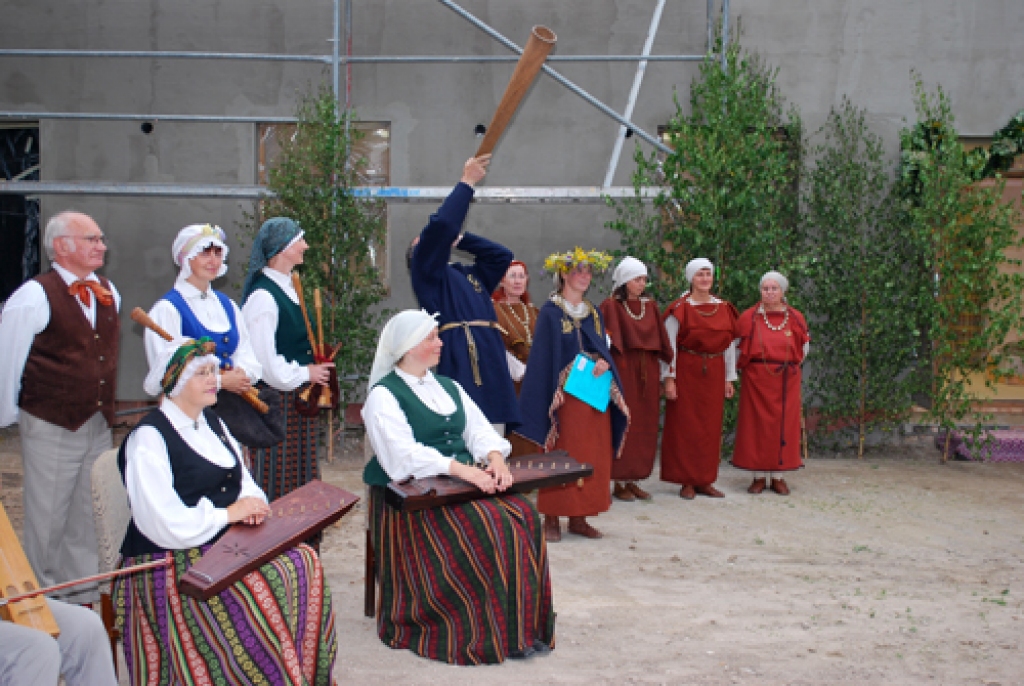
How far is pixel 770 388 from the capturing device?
7359 mm

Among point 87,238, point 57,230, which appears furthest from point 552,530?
point 57,230

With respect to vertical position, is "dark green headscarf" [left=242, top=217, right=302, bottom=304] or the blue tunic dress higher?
"dark green headscarf" [left=242, top=217, right=302, bottom=304]

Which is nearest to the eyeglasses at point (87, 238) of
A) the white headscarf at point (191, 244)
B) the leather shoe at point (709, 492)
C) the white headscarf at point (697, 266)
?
the white headscarf at point (191, 244)

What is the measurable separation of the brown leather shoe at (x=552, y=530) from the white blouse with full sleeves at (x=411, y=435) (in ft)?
6.03

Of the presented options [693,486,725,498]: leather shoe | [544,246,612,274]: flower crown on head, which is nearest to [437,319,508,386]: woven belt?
[544,246,612,274]: flower crown on head

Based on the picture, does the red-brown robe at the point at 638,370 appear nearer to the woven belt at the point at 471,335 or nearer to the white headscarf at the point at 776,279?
the white headscarf at the point at 776,279

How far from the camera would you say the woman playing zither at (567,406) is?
18.9ft

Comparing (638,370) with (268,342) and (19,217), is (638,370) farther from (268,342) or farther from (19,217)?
(19,217)

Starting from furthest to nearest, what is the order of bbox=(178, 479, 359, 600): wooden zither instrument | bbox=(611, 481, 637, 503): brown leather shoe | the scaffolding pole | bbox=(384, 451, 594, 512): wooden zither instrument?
the scaffolding pole, bbox=(611, 481, 637, 503): brown leather shoe, bbox=(384, 451, 594, 512): wooden zither instrument, bbox=(178, 479, 359, 600): wooden zither instrument

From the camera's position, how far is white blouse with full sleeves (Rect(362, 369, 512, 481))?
381cm

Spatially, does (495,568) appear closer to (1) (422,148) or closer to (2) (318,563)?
(2) (318,563)

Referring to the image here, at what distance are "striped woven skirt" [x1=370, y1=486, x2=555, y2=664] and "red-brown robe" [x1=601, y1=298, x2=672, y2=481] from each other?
2917 mm

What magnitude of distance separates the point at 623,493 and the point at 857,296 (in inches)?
120

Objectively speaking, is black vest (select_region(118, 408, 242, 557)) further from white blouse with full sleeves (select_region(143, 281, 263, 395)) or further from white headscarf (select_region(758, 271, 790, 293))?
white headscarf (select_region(758, 271, 790, 293))
